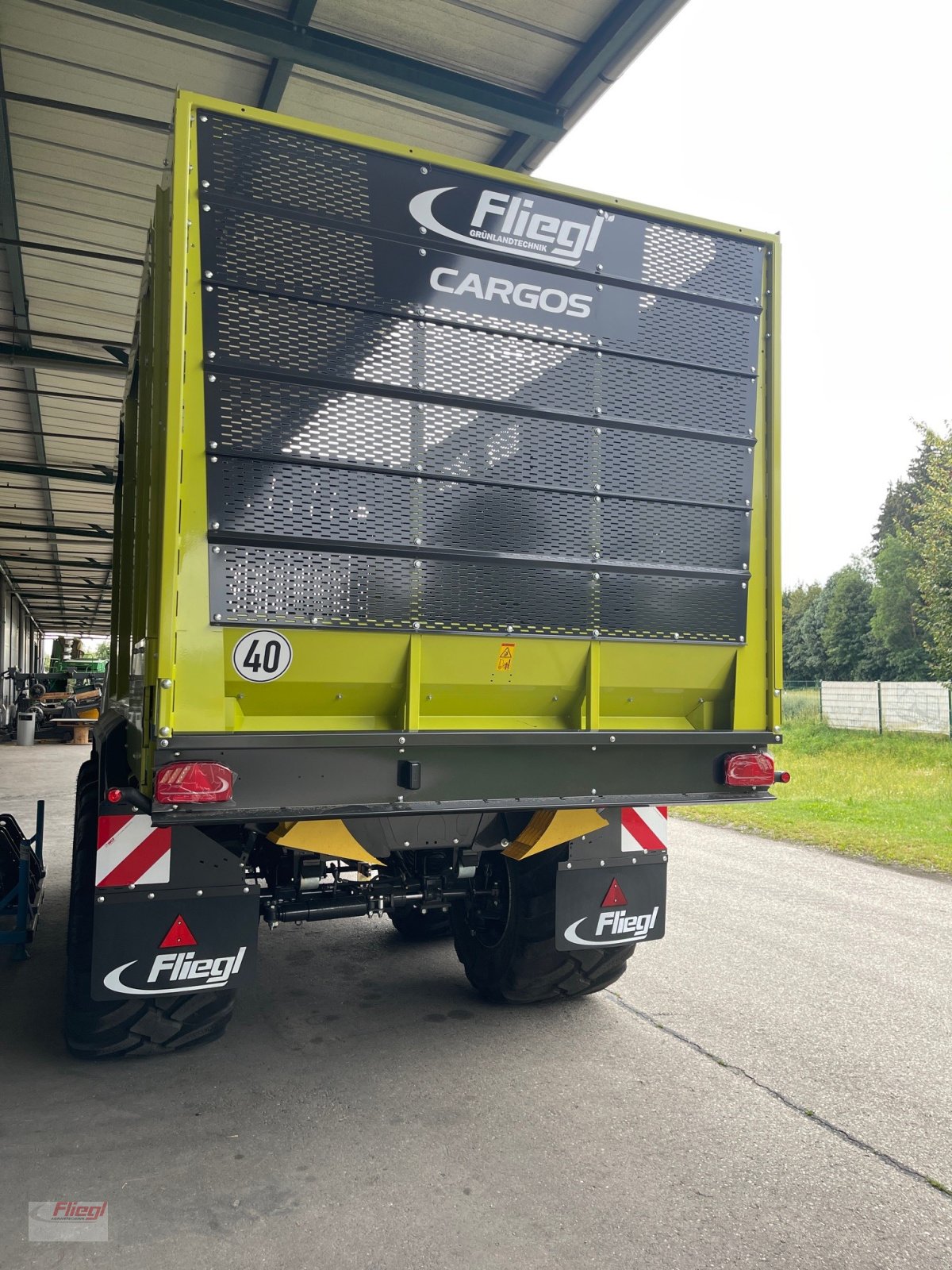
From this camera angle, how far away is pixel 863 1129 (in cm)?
338

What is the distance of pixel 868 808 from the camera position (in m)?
12.1

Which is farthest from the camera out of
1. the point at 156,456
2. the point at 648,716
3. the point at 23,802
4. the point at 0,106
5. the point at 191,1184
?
the point at 23,802

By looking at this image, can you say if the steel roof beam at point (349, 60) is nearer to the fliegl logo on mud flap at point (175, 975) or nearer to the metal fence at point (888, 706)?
the fliegl logo on mud flap at point (175, 975)

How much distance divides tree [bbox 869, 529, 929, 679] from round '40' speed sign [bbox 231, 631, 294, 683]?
4303 centimetres

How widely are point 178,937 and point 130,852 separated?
0.37 m

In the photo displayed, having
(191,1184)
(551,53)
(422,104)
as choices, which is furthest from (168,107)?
(191,1184)

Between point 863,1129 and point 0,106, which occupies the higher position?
point 0,106

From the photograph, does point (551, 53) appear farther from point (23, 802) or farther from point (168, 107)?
point (23, 802)

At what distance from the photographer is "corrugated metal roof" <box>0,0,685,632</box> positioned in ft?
17.6

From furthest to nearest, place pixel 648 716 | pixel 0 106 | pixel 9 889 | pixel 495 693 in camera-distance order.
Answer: pixel 0 106 → pixel 9 889 → pixel 648 716 → pixel 495 693

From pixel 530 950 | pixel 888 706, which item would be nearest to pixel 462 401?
pixel 530 950

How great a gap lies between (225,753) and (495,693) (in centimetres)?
106

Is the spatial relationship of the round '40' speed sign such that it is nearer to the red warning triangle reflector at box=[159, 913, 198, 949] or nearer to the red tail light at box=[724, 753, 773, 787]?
the red warning triangle reflector at box=[159, 913, 198, 949]

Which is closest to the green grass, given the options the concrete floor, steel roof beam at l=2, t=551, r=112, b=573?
the concrete floor
